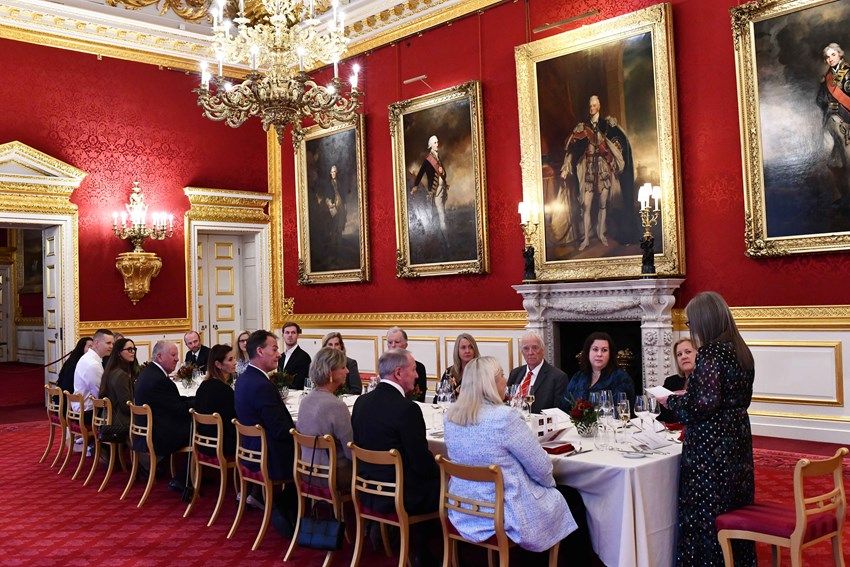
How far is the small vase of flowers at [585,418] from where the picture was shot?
455cm

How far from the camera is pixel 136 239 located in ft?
39.8

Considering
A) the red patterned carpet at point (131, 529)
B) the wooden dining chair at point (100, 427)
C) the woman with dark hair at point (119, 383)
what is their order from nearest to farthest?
1. the red patterned carpet at point (131, 529)
2. the wooden dining chair at point (100, 427)
3. the woman with dark hair at point (119, 383)

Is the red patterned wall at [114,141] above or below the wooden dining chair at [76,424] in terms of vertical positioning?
above

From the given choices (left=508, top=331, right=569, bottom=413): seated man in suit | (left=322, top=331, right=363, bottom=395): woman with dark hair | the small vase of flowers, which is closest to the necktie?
(left=508, top=331, right=569, bottom=413): seated man in suit

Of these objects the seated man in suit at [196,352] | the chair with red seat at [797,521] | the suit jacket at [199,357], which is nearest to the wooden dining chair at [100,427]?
the seated man in suit at [196,352]

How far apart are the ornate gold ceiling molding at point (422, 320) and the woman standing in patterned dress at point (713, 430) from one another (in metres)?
6.17

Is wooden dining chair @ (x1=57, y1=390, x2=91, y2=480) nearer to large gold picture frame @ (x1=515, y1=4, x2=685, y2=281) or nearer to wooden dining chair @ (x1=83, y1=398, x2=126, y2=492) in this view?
wooden dining chair @ (x1=83, y1=398, x2=126, y2=492)

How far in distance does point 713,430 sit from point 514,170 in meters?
6.72

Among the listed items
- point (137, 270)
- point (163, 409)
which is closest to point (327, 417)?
point (163, 409)

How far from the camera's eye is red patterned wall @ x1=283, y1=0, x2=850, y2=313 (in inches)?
328

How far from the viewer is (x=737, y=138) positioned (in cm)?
834

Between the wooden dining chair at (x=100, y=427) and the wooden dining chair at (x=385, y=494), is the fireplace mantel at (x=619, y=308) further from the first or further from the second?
→ the wooden dining chair at (x=100, y=427)

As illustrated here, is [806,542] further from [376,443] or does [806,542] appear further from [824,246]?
[824,246]

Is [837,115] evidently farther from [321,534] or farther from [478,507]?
[321,534]
